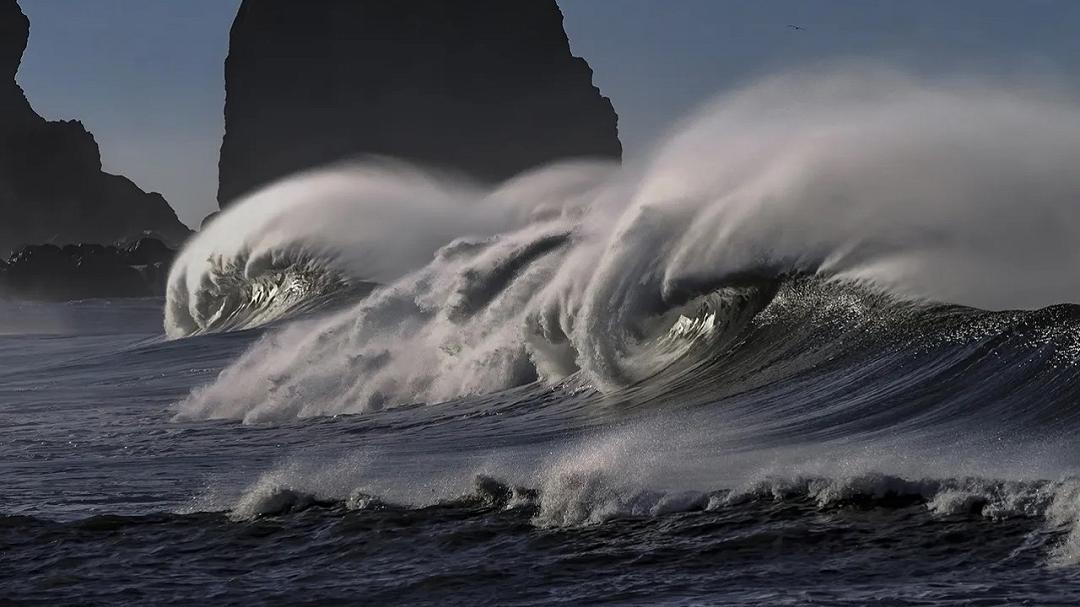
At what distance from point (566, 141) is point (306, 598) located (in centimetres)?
13097

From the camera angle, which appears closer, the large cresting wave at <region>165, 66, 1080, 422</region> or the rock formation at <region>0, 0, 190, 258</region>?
the large cresting wave at <region>165, 66, 1080, 422</region>

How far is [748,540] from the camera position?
776cm

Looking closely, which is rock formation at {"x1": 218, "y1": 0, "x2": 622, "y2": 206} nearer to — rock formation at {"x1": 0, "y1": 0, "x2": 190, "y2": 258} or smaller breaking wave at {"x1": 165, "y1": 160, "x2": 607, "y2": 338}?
rock formation at {"x1": 0, "y1": 0, "x2": 190, "y2": 258}

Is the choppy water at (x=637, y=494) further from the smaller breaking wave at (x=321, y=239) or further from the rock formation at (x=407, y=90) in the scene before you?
the rock formation at (x=407, y=90)

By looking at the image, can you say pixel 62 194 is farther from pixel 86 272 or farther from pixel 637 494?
pixel 637 494

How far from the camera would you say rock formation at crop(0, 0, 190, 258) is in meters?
184

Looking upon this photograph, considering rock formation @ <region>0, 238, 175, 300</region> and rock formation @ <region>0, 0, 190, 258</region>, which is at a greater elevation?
rock formation @ <region>0, 0, 190, 258</region>

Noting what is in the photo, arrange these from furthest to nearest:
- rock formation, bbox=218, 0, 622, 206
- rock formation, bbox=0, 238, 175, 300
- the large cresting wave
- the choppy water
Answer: rock formation, bbox=218, 0, 622, 206
rock formation, bbox=0, 238, 175, 300
the large cresting wave
the choppy water

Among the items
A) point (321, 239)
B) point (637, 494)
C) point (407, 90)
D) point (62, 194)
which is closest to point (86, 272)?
point (407, 90)

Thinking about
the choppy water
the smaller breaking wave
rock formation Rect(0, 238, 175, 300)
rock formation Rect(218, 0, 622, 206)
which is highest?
rock formation Rect(218, 0, 622, 206)

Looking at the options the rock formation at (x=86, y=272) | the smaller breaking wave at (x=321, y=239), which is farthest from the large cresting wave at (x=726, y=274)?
the rock formation at (x=86, y=272)

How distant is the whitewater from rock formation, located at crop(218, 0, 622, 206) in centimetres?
11428

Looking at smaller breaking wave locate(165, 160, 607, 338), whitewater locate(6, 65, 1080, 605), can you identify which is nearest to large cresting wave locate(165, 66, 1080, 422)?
whitewater locate(6, 65, 1080, 605)

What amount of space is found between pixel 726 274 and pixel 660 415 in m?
3.58
